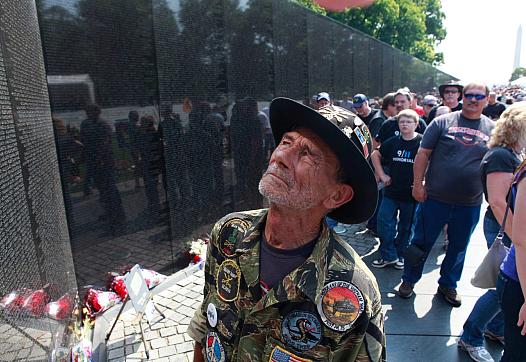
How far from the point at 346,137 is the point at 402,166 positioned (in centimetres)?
358

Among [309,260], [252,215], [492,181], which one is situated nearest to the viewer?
[309,260]

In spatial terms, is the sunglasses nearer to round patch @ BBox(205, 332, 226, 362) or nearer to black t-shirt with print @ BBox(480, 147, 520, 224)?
black t-shirt with print @ BBox(480, 147, 520, 224)

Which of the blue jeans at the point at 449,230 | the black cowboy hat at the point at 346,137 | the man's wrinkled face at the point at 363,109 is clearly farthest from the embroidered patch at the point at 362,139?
the man's wrinkled face at the point at 363,109

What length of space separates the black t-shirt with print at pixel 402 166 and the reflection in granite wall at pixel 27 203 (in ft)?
12.1

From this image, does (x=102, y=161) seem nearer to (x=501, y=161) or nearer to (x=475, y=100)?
(x=501, y=161)

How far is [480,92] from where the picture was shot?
12.4ft

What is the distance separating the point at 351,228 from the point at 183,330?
12.6ft

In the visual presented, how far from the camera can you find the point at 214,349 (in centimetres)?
168

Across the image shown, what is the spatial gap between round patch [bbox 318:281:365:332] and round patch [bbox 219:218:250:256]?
1.52 feet

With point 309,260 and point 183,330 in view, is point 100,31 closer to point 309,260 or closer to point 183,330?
point 183,330

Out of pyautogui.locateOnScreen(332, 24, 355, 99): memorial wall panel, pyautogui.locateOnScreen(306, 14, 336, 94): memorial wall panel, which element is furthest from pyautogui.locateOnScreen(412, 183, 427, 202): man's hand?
pyautogui.locateOnScreen(332, 24, 355, 99): memorial wall panel

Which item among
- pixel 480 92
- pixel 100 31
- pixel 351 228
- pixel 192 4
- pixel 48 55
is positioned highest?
pixel 192 4

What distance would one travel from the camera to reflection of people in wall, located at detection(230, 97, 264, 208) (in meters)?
6.09

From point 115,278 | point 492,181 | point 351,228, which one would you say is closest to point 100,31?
point 115,278
